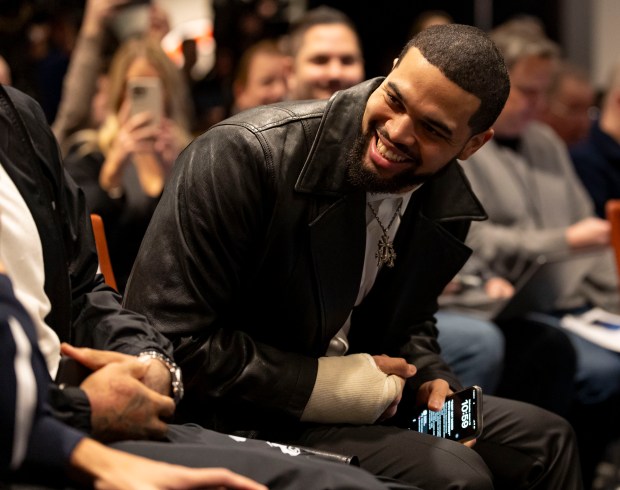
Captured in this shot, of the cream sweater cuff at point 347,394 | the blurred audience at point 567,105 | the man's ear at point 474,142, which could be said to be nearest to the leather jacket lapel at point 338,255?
the cream sweater cuff at point 347,394

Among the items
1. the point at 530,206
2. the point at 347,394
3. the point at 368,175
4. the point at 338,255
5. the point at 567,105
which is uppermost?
the point at 368,175

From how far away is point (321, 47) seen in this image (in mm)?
3799

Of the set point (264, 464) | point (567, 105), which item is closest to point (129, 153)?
point (264, 464)

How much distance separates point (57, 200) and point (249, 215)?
375 mm

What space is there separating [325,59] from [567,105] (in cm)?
220

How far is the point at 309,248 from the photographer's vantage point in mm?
2123

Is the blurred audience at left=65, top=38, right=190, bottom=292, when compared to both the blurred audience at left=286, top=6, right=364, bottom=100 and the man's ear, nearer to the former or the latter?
the blurred audience at left=286, top=6, right=364, bottom=100

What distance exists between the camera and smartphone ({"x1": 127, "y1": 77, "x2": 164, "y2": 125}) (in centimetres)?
351

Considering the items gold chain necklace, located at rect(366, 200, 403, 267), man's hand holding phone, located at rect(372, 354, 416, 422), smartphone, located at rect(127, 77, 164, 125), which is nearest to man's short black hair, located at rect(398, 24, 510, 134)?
gold chain necklace, located at rect(366, 200, 403, 267)

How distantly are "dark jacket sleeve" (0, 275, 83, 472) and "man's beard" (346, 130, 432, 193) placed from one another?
0.86m

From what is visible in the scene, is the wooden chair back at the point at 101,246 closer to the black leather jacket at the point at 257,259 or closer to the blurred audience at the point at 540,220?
the black leather jacket at the point at 257,259

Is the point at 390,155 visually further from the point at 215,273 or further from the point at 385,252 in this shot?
the point at 215,273

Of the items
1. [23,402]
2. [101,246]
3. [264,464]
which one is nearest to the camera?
[23,402]

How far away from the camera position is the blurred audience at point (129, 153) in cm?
335
